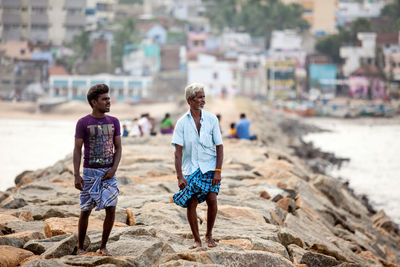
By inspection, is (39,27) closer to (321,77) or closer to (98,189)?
(321,77)

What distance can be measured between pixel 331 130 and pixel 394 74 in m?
29.2

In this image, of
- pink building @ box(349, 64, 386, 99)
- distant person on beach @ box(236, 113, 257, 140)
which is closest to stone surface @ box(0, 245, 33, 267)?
distant person on beach @ box(236, 113, 257, 140)

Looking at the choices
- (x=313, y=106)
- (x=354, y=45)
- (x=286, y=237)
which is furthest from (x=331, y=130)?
(x=286, y=237)

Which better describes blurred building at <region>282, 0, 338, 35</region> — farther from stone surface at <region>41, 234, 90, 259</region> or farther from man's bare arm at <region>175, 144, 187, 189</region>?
stone surface at <region>41, 234, 90, 259</region>

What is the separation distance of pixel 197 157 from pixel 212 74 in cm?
6824

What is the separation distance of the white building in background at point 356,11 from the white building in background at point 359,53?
12470 mm

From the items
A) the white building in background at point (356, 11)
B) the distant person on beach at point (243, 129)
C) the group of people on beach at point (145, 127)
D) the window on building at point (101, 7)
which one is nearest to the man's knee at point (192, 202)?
the distant person on beach at point (243, 129)

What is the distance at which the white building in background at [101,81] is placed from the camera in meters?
72.1

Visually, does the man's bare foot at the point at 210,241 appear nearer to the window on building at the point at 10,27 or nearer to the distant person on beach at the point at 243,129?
the distant person on beach at the point at 243,129

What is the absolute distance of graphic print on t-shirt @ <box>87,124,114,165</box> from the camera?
545 centimetres

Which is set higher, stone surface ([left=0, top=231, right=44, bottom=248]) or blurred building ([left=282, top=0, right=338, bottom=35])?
blurred building ([left=282, top=0, right=338, bottom=35])

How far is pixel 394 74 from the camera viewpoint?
264ft

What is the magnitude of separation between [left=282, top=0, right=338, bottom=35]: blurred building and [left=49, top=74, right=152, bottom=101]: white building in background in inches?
1203

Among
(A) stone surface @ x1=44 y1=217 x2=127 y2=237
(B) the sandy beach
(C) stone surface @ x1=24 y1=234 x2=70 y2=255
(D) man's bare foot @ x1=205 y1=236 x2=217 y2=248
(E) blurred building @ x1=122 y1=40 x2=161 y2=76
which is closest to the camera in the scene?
(C) stone surface @ x1=24 y1=234 x2=70 y2=255
